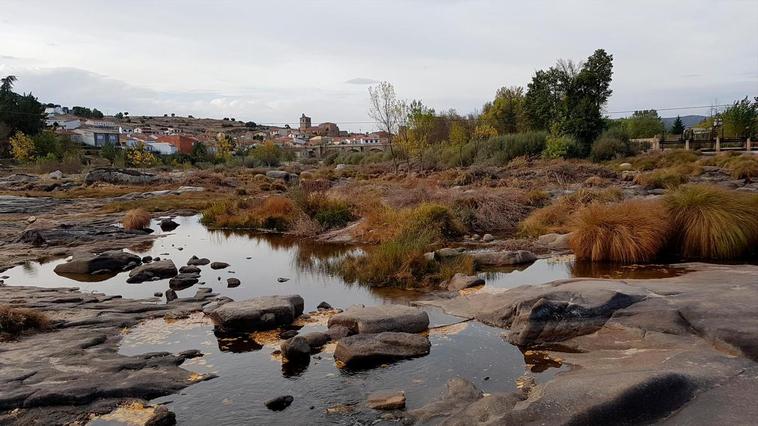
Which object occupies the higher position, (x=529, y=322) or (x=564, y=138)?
(x=564, y=138)

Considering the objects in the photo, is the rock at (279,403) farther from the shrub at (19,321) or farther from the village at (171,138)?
the village at (171,138)

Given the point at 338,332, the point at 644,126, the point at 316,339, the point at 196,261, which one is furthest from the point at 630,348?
the point at 644,126

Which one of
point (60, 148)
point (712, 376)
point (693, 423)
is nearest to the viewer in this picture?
point (693, 423)

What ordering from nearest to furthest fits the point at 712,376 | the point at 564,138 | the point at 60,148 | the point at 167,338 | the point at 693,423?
the point at 693,423
the point at 712,376
the point at 167,338
the point at 564,138
the point at 60,148

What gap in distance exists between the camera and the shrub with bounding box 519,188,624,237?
53.4ft

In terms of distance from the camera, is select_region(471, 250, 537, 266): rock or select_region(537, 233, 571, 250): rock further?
select_region(537, 233, 571, 250): rock

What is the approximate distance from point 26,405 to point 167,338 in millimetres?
2544

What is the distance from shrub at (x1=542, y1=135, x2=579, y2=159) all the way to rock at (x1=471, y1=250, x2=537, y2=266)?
88.0ft

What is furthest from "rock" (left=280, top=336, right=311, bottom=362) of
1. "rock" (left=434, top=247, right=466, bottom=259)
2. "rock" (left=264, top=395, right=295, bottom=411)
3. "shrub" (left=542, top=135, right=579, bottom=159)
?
"shrub" (left=542, top=135, right=579, bottom=159)

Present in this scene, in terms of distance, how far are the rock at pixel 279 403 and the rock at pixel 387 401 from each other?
0.86 m

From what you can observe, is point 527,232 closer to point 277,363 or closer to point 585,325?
point 585,325

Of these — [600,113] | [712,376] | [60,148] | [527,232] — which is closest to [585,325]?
[712,376]

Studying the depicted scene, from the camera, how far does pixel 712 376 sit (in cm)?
559

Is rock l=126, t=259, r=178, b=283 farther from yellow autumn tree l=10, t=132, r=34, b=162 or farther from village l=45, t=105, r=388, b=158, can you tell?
yellow autumn tree l=10, t=132, r=34, b=162
